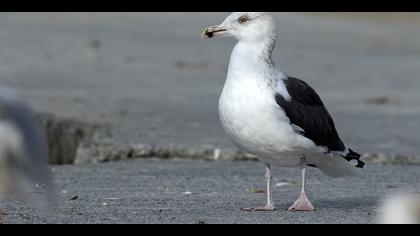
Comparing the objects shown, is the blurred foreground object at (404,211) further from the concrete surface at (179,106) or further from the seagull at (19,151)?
the seagull at (19,151)

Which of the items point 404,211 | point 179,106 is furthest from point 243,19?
point 179,106

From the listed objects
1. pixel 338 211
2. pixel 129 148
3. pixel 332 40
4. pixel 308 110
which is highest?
pixel 308 110

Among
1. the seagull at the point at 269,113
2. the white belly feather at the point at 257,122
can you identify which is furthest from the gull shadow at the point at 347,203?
the white belly feather at the point at 257,122

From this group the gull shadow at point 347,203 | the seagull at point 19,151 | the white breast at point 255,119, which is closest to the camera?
the seagull at point 19,151

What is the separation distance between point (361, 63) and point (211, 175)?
923 centimetres

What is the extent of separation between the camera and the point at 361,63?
17.9 m

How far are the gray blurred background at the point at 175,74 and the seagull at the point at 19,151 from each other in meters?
4.41

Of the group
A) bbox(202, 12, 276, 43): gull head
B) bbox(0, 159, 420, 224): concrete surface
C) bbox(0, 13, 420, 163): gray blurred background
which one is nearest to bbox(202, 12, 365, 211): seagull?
bbox(202, 12, 276, 43): gull head

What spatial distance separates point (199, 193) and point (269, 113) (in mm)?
1225

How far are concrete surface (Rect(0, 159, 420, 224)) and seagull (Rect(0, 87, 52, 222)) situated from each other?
74 cm

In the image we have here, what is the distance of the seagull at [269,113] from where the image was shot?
6.98m
